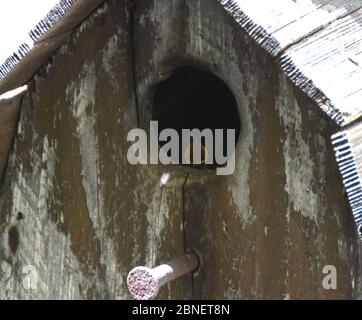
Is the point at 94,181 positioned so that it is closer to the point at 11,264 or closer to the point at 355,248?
the point at 11,264

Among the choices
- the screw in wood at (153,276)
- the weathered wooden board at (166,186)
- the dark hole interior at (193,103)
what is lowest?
the screw in wood at (153,276)

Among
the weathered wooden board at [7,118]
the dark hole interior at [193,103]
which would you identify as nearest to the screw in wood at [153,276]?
the dark hole interior at [193,103]

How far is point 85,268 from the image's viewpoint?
5.32 meters

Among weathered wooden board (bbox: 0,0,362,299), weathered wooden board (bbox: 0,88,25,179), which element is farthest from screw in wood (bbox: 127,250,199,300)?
weathered wooden board (bbox: 0,88,25,179)

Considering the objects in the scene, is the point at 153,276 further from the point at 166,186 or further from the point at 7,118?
the point at 7,118

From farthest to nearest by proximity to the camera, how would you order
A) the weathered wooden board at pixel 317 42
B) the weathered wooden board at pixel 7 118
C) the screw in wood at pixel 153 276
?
the weathered wooden board at pixel 7 118 → the screw in wood at pixel 153 276 → the weathered wooden board at pixel 317 42

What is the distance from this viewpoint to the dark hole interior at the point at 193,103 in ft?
17.4

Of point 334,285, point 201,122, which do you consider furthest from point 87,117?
point 334,285

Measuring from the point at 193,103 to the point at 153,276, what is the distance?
1.13 metres

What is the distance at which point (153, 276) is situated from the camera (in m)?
4.66

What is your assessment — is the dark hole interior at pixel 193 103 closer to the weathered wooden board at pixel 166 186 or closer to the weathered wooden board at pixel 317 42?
the weathered wooden board at pixel 166 186

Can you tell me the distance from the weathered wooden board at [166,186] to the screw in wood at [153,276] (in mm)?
122

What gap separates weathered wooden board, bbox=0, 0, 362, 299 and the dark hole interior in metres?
0.17

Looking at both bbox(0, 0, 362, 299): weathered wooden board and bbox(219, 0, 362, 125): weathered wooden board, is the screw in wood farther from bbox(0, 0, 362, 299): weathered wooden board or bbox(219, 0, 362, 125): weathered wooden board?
bbox(219, 0, 362, 125): weathered wooden board
